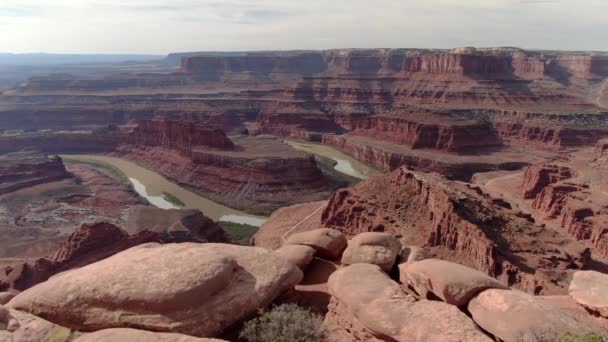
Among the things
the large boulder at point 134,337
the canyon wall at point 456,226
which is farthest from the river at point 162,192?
the large boulder at point 134,337

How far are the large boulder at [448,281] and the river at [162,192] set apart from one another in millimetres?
42530

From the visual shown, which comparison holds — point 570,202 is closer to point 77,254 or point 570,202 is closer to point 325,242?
point 325,242

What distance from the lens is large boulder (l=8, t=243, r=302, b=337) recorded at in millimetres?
10633

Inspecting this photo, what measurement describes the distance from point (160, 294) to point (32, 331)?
2902 mm

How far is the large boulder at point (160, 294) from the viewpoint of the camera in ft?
34.9

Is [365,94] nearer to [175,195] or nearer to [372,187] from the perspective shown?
[175,195]

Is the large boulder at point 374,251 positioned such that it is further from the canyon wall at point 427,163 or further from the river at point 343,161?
the river at point 343,161

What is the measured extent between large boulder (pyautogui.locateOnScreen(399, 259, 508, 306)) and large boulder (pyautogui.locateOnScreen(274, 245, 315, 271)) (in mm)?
4088

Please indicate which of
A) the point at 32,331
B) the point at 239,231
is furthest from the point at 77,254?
the point at 32,331

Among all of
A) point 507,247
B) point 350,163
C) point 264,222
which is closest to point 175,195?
point 264,222

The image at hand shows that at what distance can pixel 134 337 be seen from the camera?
945 centimetres

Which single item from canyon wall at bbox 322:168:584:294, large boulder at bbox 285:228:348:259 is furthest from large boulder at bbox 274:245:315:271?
canyon wall at bbox 322:168:584:294

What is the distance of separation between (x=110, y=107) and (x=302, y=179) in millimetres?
83631

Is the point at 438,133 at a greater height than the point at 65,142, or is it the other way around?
the point at 438,133
